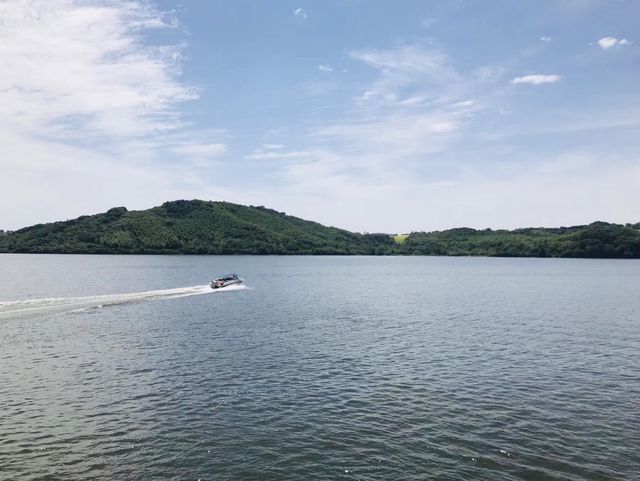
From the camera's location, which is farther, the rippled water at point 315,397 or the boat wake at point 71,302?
the boat wake at point 71,302

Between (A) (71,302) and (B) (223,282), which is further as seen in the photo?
(B) (223,282)

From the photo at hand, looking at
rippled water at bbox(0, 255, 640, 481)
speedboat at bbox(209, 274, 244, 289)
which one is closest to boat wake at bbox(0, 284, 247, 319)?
rippled water at bbox(0, 255, 640, 481)

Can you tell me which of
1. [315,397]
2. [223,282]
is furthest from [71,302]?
[315,397]

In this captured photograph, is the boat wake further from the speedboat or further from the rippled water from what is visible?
the speedboat

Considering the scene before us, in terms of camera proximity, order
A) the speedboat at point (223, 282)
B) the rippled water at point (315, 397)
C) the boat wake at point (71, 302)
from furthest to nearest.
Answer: the speedboat at point (223, 282), the boat wake at point (71, 302), the rippled water at point (315, 397)

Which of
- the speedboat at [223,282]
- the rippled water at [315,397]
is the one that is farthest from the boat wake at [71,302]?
the speedboat at [223,282]

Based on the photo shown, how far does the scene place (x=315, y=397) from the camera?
31812 millimetres

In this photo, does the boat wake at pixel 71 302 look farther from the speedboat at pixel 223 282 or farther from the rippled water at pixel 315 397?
the speedboat at pixel 223 282

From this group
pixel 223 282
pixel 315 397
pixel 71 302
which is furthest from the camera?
pixel 223 282

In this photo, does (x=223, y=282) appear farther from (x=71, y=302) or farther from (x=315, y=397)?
(x=315, y=397)

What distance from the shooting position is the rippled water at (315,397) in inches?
873

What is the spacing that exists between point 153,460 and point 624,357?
139 feet

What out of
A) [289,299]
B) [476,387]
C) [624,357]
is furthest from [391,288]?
[476,387]

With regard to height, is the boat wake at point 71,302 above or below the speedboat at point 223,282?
below
